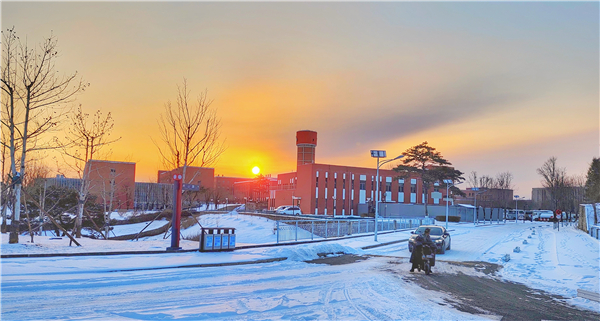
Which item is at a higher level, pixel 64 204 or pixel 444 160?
pixel 444 160

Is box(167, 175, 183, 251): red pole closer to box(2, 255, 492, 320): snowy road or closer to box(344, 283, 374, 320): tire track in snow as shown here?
box(2, 255, 492, 320): snowy road

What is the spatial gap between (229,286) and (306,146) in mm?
77312

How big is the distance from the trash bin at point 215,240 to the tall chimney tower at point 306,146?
6886 centimetres

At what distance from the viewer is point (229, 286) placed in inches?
461

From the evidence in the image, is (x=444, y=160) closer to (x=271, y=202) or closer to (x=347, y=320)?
(x=271, y=202)

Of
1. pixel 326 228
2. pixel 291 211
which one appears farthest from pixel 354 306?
pixel 291 211

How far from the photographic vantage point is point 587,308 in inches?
424

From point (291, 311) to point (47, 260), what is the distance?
9.54m

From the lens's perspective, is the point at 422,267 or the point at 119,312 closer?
the point at 119,312

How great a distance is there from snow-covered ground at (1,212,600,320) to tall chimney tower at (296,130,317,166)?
68.9 meters

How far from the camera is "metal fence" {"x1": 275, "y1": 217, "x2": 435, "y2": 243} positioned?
28219 millimetres

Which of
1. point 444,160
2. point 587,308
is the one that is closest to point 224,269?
point 587,308

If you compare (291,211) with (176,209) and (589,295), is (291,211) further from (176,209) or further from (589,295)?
(589,295)

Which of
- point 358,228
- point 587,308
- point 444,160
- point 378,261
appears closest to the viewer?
point 587,308
